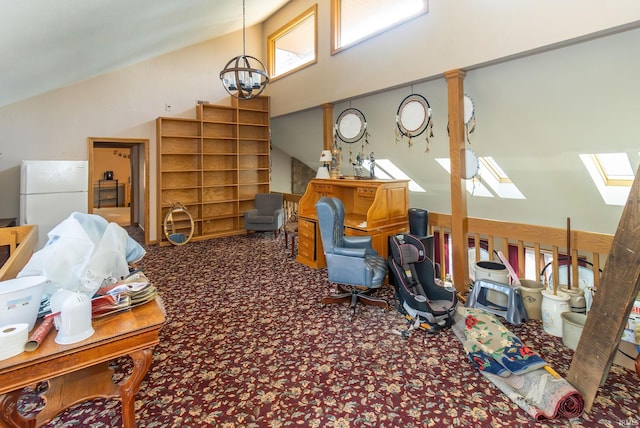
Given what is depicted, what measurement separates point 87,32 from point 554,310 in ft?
15.3

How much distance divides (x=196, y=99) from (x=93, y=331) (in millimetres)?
5852

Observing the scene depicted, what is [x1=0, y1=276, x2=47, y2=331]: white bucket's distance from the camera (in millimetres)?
1238

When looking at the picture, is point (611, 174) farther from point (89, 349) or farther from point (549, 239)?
point (89, 349)

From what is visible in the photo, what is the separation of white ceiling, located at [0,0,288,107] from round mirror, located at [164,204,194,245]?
8.19 ft

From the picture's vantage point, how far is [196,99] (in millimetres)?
6359

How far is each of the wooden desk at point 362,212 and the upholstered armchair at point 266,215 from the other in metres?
1.52

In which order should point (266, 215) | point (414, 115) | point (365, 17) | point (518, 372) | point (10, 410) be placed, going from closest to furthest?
point (10, 410)
point (518, 372)
point (414, 115)
point (365, 17)
point (266, 215)

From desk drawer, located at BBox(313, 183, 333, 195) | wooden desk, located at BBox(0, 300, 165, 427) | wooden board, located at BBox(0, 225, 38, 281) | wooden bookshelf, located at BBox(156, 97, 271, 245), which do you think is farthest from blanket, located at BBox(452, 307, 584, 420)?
wooden bookshelf, located at BBox(156, 97, 271, 245)

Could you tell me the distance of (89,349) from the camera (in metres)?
1.36

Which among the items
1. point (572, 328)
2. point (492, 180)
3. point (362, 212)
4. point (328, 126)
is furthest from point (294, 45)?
point (572, 328)

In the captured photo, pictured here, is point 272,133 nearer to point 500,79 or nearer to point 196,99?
point 196,99

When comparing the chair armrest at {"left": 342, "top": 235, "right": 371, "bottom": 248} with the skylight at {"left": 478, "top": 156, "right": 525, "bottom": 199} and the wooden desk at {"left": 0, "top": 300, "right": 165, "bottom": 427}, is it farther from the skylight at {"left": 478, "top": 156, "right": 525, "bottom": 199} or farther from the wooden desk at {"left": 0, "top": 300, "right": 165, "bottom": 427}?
the skylight at {"left": 478, "top": 156, "right": 525, "bottom": 199}

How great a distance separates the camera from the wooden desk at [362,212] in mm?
3865

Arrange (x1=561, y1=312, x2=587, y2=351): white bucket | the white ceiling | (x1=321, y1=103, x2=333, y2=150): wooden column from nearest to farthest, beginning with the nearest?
the white ceiling < (x1=561, y1=312, x2=587, y2=351): white bucket < (x1=321, y1=103, x2=333, y2=150): wooden column
